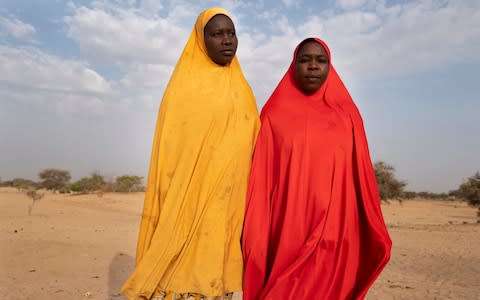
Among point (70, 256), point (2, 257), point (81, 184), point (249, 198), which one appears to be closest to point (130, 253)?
point (70, 256)

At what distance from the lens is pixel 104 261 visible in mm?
8500

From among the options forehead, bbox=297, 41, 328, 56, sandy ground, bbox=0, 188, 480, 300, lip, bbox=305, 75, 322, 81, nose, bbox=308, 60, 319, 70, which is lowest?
sandy ground, bbox=0, 188, 480, 300

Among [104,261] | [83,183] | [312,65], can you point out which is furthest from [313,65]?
[83,183]

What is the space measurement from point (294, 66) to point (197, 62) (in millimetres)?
832

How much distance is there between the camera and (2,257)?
8172 millimetres

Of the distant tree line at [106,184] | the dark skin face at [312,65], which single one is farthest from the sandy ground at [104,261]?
the distant tree line at [106,184]

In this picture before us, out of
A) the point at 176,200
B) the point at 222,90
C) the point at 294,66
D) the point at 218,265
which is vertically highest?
the point at 294,66

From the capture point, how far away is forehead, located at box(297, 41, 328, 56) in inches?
142

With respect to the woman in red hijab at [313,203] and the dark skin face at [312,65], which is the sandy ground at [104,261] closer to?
the woman in red hijab at [313,203]

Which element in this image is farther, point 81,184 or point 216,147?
point 81,184

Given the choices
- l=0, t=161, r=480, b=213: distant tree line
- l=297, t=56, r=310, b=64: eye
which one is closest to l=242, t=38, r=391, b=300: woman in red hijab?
l=297, t=56, r=310, b=64: eye

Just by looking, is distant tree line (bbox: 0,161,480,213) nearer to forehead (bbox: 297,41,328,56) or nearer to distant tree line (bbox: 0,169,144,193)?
distant tree line (bbox: 0,169,144,193)

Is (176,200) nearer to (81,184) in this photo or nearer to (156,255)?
(156,255)

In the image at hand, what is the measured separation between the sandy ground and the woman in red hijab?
3.47m
